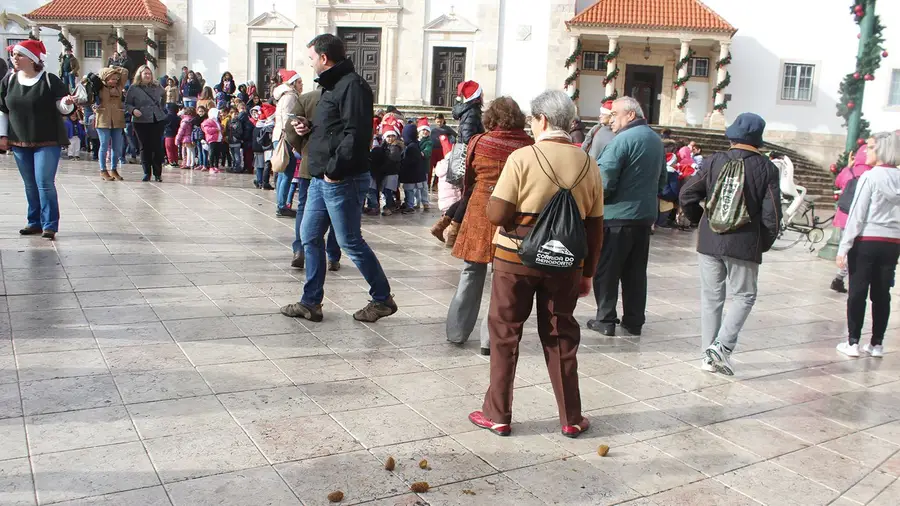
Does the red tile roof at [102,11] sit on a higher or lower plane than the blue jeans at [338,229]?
higher

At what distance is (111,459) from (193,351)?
1.69m

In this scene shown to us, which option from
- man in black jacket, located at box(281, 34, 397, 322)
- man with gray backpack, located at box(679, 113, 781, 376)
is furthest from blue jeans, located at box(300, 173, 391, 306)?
man with gray backpack, located at box(679, 113, 781, 376)

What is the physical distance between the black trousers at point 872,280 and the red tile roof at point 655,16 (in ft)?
83.1

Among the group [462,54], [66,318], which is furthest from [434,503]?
[462,54]

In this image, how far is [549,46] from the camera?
31594 mm

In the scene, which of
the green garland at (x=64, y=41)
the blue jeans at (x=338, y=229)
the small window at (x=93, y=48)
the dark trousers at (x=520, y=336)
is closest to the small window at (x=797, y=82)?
the small window at (x=93, y=48)

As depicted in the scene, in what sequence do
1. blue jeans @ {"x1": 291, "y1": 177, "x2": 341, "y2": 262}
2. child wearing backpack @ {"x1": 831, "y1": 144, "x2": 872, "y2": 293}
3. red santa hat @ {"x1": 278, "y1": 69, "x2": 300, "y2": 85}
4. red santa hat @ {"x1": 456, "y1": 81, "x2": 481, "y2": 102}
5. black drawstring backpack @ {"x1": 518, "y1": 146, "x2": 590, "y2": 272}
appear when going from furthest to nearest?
child wearing backpack @ {"x1": 831, "y1": 144, "x2": 872, "y2": 293}
red santa hat @ {"x1": 278, "y1": 69, "x2": 300, "y2": 85}
blue jeans @ {"x1": 291, "y1": 177, "x2": 341, "y2": 262}
red santa hat @ {"x1": 456, "y1": 81, "x2": 481, "y2": 102}
black drawstring backpack @ {"x1": 518, "y1": 146, "x2": 590, "y2": 272}

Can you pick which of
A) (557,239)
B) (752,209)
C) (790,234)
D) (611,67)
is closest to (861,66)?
(790,234)

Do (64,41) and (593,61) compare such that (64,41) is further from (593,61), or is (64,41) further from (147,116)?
(147,116)

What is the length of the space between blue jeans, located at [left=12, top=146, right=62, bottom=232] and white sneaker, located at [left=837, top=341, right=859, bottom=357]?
7651 mm

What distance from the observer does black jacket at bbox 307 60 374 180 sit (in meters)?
5.74

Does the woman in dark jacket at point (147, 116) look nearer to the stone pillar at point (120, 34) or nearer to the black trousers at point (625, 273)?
the black trousers at point (625, 273)

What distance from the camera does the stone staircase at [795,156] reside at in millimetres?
27062

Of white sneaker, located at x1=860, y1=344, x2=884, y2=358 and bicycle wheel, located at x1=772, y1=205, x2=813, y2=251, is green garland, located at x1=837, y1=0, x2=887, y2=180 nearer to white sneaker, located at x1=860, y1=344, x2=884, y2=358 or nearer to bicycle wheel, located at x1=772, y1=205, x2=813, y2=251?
bicycle wheel, located at x1=772, y1=205, x2=813, y2=251
